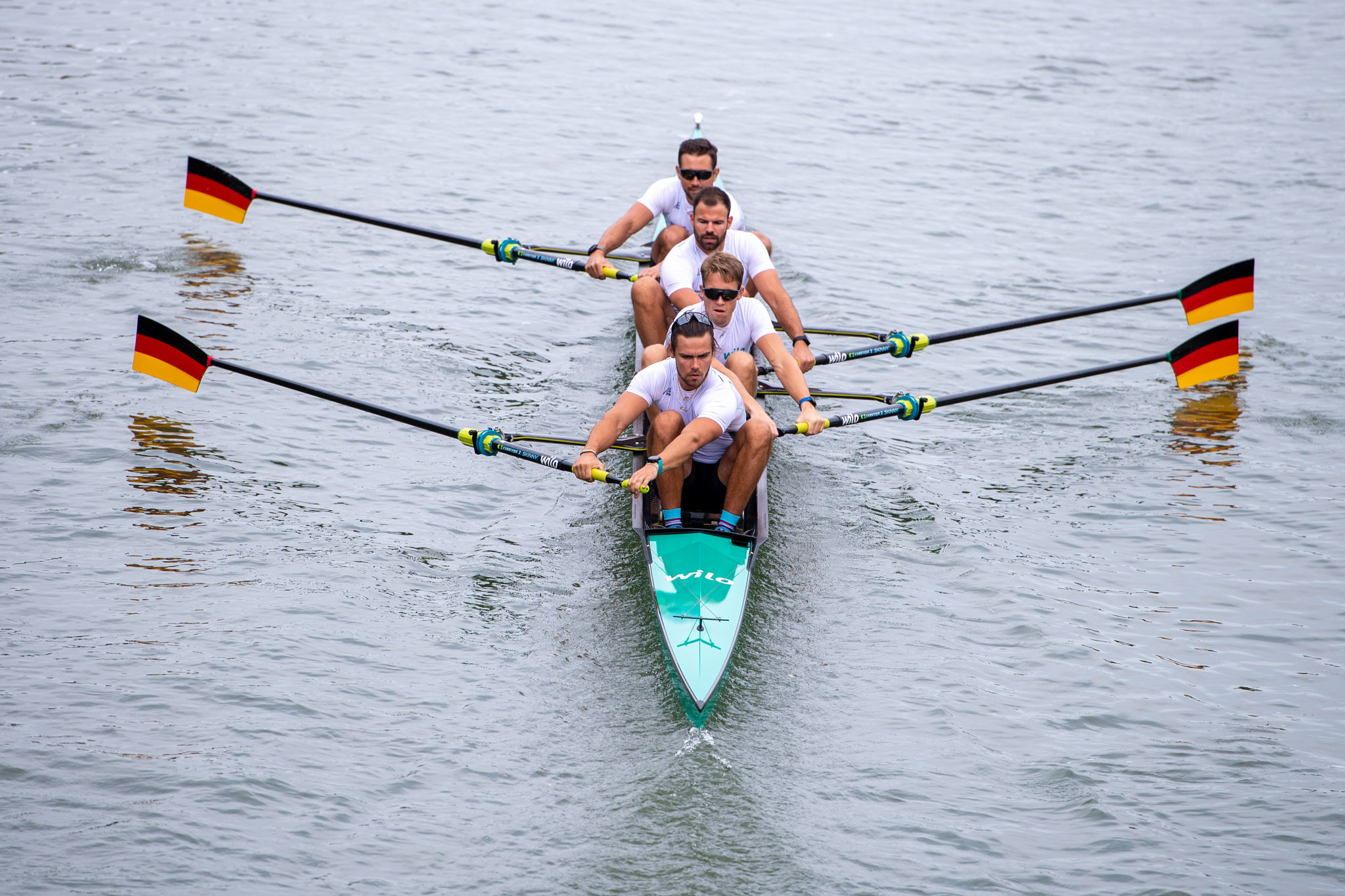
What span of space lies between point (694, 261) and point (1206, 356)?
4889 mm

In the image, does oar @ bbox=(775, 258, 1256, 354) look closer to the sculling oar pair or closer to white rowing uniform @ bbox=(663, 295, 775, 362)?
the sculling oar pair

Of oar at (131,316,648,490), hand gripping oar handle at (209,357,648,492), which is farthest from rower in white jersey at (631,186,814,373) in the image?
hand gripping oar handle at (209,357,648,492)

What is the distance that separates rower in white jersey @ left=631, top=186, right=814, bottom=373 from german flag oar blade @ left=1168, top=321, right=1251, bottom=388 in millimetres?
3720

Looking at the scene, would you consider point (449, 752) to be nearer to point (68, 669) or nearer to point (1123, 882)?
point (68, 669)

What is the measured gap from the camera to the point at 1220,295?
11.4m

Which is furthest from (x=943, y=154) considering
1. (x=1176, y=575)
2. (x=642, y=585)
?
(x=642, y=585)

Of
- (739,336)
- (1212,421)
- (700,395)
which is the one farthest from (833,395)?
(1212,421)

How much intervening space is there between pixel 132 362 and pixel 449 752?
222 inches

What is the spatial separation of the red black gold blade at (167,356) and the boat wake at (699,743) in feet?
16.8

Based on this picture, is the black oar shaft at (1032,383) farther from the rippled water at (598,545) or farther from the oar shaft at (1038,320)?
the rippled water at (598,545)

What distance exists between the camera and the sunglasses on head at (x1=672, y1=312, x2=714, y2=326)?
718 centimetres

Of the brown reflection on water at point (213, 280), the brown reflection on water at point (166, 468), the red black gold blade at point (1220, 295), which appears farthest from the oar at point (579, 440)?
the red black gold blade at point (1220, 295)

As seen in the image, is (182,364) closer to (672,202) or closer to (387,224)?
(387,224)

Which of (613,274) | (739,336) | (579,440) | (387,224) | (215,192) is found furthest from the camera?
(215,192)
